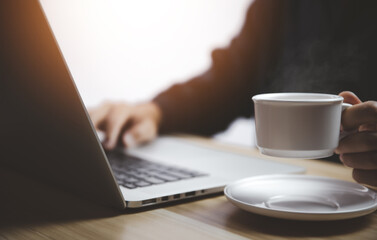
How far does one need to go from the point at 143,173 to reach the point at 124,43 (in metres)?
2.33

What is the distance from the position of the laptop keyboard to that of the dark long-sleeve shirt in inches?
16.5

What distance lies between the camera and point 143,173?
683 millimetres

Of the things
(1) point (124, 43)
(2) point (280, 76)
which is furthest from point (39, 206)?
(1) point (124, 43)

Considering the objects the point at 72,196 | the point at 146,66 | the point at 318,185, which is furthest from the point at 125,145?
the point at 146,66

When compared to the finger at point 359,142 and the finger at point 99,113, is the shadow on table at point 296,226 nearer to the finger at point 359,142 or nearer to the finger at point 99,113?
the finger at point 359,142

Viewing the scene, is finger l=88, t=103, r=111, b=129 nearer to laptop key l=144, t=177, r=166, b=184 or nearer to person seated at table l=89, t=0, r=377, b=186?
person seated at table l=89, t=0, r=377, b=186

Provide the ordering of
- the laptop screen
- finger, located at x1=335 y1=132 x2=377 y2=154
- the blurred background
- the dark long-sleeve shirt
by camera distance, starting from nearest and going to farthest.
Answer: the laptop screen, finger, located at x1=335 y1=132 x2=377 y2=154, the dark long-sleeve shirt, the blurred background

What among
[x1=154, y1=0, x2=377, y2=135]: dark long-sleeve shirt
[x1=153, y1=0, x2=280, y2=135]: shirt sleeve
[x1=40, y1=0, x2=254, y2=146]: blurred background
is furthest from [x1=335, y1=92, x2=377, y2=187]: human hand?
[x1=40, y1=0, x2=254, y2=146]: blurred background

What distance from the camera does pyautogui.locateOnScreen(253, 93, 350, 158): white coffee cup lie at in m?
0.47

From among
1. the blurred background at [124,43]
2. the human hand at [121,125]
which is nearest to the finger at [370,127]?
the human hand at [121,125]

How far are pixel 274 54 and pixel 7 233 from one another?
40.6 inches

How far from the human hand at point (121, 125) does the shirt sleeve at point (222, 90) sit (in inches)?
11.4

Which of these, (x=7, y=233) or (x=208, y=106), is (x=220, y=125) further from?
(x=7, y=233)

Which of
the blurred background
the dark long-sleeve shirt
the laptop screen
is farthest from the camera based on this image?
the blurred background
